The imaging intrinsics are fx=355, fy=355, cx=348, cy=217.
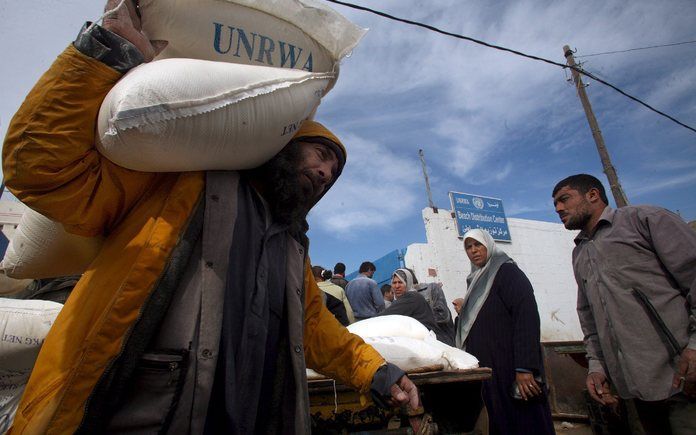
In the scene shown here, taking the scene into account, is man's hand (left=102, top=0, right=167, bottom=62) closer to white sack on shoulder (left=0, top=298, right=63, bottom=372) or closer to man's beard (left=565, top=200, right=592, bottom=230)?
white sack on shoulder (left=0, top=298, right=63, bottom=372)

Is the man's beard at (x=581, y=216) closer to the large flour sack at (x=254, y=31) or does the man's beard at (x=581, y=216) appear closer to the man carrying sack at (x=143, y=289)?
the large flour sack at (x=254, y=31)

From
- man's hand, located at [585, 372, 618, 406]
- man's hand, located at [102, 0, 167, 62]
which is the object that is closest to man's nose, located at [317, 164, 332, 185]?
man's hand, located at [102, 0, 167, 62]

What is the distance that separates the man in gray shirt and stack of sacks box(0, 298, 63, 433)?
10.4ft

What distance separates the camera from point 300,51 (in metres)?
1.46

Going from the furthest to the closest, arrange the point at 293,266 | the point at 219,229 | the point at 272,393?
1. the point at 293,266
2. the point at 272,393
3. the point at 219,229

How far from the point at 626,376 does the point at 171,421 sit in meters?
2.63

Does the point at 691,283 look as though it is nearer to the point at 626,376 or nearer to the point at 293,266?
the point at 626,376

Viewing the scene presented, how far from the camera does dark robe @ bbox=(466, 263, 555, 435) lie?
2.45m

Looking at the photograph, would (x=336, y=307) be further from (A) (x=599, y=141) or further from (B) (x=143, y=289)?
(A) (x=599, y=141)

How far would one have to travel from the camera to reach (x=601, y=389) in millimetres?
2500

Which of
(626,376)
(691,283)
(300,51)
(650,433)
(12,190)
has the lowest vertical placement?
(650,433)

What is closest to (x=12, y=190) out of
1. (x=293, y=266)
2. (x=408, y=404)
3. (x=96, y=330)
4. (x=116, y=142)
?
(x=116, y=142)

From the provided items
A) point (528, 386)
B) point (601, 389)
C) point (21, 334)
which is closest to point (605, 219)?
point (601, 389)

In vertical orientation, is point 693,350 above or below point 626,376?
above
